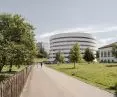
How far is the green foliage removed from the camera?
1374 inches

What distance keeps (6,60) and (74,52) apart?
3997 cm

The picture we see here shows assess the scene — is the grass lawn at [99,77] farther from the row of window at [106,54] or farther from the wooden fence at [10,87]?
the row of window at [106,54]

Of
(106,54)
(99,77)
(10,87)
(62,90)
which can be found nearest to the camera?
(10,87)

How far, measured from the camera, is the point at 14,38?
40219mm

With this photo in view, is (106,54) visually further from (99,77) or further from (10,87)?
(10,87)

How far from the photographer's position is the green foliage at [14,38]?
34906 millimetres

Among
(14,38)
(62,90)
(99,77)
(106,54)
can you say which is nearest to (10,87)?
(62,90)

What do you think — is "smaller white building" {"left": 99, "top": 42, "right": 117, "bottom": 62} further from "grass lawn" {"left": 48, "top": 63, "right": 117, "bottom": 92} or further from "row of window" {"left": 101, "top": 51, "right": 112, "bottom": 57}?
"grass lawn" {"left": 48, "top": 63, "right": 117, "bottom": 92}

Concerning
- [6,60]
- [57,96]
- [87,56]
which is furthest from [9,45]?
[87,56]

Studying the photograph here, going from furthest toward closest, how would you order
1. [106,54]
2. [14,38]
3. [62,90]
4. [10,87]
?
[106,54] < [14,38] < [62,90] < [10,87]

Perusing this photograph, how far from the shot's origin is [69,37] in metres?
196

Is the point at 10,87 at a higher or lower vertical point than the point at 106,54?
lower

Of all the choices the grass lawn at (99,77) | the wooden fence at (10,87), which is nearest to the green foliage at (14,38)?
the grass lawn at (99,77)

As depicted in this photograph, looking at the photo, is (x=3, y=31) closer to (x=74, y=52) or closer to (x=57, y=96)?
(x=57, y=96)
